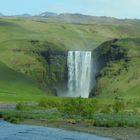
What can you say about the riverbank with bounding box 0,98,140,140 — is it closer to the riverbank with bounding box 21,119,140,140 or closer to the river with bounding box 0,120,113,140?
the riverbank with bounding box 21,119,140,140

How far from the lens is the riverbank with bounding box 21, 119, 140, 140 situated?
88475 millimetres

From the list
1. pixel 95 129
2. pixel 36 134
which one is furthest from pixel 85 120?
pixel 36 134

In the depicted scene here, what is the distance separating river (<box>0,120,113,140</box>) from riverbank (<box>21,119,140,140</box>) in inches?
106

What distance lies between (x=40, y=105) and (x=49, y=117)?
42.3 meters

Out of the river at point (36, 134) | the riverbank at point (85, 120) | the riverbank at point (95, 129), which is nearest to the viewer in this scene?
the river at point (36, 134)

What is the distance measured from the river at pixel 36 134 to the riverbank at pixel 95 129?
2.68 meters

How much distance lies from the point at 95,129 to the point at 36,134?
11404mm

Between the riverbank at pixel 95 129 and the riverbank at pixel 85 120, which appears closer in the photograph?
the riverbank at pixel 95 129

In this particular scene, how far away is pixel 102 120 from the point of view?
4257 inches

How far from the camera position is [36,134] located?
3595 inches

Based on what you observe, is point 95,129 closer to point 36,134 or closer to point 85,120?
point 36,134

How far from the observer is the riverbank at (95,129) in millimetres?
88475

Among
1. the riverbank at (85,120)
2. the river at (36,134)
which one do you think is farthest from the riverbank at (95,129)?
the river at (36,134)

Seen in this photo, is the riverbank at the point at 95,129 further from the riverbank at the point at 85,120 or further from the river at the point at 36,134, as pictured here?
the river at the point at 36,134
